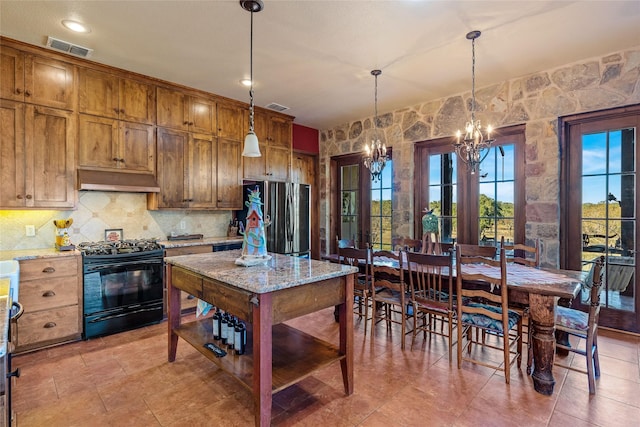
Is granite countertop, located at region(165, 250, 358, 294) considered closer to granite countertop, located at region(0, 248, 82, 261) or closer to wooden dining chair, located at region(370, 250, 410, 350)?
wooden dining chair, located at region(370, 250, 410, 350)

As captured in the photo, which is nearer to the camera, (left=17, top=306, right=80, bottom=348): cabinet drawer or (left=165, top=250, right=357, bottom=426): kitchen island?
(left=165, top=250, right=357, bottom=426): kitchen island

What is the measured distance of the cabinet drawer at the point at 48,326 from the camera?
2.81 meters

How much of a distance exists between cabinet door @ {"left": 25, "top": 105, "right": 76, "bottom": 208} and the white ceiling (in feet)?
2.24

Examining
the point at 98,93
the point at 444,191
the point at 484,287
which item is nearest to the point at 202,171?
the point at 98,93

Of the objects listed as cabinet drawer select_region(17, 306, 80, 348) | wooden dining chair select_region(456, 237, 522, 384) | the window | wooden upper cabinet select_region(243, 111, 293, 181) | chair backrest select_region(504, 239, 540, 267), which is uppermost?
wooden upper cabinet select_region(243, 111, 293, 181)

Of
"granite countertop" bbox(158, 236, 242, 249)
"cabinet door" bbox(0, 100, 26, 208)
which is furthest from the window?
"cabinet door" bbox(0, 100, 26, 208)

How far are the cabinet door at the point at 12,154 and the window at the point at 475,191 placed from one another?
4600mm

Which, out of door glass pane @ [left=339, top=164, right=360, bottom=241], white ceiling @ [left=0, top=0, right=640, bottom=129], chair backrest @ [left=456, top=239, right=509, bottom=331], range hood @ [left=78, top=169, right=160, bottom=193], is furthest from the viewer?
door glass pane @ [left=339, top=164, right=360, bottom=241]

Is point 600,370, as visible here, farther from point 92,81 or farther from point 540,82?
point 92,81

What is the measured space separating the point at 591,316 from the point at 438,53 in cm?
257

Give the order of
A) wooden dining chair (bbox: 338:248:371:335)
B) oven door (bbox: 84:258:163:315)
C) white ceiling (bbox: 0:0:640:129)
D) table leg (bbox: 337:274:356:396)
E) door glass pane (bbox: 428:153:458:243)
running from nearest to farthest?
table leg (bbox: 337:274:356:396), white ceiling (bbox: 0:0:640:129), wooden dining chair (bbox: 338:248:371:335), oven door (bbox: 84:258:163:315), door glass pane (bbox: 428:153:458:243)

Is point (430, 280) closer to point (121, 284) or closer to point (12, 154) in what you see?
point (121, 284)

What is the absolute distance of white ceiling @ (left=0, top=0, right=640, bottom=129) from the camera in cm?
244

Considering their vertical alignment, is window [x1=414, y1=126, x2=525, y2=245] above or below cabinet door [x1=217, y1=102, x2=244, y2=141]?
below
